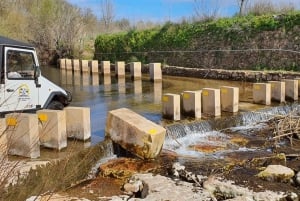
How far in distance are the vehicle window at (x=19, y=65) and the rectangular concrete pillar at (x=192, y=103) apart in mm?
4491

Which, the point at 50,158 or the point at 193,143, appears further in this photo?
the point at 193,143

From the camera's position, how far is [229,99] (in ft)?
43.2

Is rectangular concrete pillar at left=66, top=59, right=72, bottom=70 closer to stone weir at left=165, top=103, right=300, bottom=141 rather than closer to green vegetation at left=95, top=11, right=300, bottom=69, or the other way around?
green vegetation at left=95, top=11, right=300, bottom=69

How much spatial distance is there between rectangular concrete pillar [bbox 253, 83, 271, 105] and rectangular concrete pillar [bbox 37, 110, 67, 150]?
786cm

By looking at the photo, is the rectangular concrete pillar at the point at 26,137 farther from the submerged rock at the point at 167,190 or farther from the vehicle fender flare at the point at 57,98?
the vehicle fender flare at the point at 57,98

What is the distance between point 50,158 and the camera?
8.06 metres

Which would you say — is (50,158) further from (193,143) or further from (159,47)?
(159,47)

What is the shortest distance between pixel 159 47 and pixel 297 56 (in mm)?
10830

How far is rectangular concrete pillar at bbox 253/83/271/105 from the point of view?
14398mm

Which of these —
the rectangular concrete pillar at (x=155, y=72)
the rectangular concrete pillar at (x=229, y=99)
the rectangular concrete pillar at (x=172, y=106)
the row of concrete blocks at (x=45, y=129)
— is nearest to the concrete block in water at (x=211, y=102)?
the rectangular concrete pillar at (x=229, y=99)

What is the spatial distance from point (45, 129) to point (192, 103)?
5.02 metres

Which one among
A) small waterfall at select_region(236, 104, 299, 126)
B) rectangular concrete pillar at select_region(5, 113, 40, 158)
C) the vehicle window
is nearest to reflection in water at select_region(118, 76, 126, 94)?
→ small waterfall at select_region(236, 104, 299, 126)

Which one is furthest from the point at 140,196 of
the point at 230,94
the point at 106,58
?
the point at 106,58

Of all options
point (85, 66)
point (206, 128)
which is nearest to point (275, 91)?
point (206, 128)
